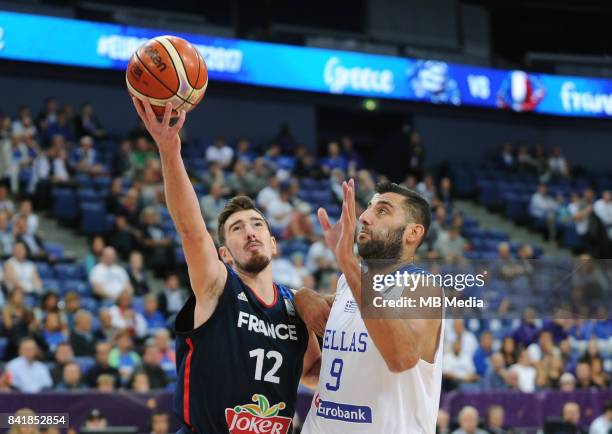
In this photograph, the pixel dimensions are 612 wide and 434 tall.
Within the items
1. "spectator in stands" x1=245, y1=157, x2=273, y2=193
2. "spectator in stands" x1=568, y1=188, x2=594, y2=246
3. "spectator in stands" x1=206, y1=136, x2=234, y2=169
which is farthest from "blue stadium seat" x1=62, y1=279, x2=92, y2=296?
"spectator in stands" x1=568, y1=188, x2=594, y2=246

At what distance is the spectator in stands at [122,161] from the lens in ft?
53.5

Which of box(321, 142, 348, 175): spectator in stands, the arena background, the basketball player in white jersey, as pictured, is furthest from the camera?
box(321, 142, 348, 175): spectator in stands

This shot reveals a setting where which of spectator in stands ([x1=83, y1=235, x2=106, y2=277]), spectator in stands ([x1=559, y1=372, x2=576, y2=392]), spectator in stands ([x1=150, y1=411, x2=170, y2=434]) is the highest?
spectator in stands ([x1=83, y1=235, x2=106, y2=277])

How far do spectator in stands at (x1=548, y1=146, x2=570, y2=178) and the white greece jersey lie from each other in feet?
62.9

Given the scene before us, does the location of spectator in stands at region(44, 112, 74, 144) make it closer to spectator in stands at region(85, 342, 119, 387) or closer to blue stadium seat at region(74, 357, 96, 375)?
blue stadium seat at region(74, 357, 96, 375)

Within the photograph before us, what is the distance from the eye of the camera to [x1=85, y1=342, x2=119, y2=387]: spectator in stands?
10375mm

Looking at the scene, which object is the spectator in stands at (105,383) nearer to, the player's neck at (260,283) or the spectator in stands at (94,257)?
the spectator in stands at (94,257)

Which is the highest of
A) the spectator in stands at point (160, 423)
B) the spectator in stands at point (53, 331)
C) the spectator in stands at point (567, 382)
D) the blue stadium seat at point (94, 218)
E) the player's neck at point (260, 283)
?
the blue stadium seat at point (94, 218)

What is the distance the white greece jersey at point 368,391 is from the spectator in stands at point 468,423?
533 centimetres

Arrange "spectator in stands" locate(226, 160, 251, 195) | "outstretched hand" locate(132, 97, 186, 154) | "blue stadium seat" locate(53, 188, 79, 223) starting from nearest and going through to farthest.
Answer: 1. "outstretched hand" locate(132, 97, 186, 154)
2. "blue stadium seat" locate(53, 188, 79, 223)
3. "spectator in stands" locate(226, 160, 251, 195)

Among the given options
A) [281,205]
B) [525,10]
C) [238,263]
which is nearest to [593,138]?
[525,10]

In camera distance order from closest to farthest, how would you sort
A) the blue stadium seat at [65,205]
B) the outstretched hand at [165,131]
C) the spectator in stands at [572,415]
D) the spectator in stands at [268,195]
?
the outstretched hand at [165,131], the spectator in stands at [572,415], the blue stadium seat at [65,205], the spectator in stands at [268,195]

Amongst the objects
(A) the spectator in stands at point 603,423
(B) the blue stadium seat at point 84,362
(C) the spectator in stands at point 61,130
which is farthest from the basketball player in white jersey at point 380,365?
(C) the spectator in stands at point 61,130

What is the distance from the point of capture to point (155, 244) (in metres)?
14.5
